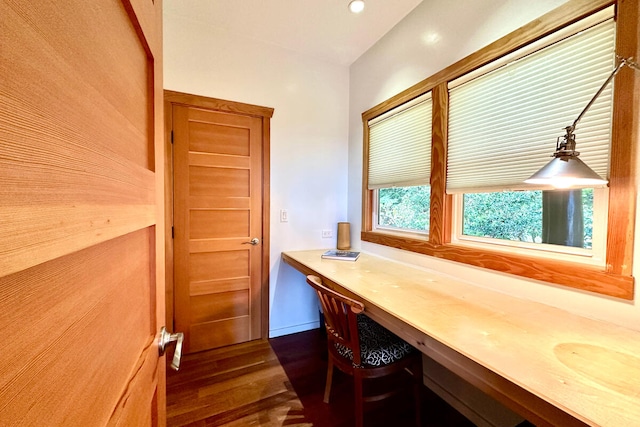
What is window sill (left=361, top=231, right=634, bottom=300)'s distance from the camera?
1.04 metres

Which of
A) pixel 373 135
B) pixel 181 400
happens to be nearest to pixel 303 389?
pixel 181 400

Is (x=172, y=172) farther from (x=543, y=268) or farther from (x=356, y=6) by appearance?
(x=543, y=268)

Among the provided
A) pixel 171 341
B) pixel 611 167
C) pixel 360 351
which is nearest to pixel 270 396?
pixel 360 351

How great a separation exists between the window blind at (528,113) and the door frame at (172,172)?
149 centimetres

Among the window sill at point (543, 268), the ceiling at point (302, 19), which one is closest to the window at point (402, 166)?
the window sill at point (543, 268)

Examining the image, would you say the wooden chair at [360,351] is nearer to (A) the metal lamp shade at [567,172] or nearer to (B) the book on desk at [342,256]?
(B) the book on desk at [342,256]

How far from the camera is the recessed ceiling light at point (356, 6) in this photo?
1894 mm

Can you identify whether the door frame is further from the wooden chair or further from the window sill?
the window sill

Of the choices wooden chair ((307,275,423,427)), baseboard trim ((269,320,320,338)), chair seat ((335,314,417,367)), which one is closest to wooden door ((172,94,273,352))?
baseboard trim ((269,320,320,338))

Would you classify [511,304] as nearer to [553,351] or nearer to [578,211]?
[553,351]

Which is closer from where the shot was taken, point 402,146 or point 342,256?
point 402,146

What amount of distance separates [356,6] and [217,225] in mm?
1983

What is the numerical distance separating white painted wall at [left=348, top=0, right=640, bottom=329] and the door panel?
995 mm

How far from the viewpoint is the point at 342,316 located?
1.37 meters
